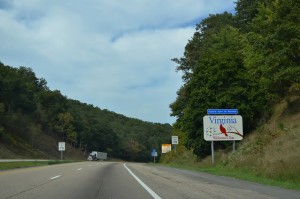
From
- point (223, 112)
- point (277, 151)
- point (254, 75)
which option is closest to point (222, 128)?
point (223, 112)

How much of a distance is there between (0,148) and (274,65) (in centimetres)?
6157

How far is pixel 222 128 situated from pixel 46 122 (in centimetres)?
9804

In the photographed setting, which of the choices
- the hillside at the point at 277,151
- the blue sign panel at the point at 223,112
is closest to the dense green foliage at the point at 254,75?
the hillside at the point at 277,151

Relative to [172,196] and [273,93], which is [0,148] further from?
[172,196]

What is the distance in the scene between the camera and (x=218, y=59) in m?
41.0

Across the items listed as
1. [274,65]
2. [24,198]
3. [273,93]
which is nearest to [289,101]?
[273,93]

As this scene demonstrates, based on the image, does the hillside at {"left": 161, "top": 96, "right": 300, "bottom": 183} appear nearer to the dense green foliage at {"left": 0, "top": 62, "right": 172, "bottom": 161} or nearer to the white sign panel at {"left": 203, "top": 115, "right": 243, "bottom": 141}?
the white sign panel at {"left": 203, "top": 115, "right": 243, "bottom": 141}

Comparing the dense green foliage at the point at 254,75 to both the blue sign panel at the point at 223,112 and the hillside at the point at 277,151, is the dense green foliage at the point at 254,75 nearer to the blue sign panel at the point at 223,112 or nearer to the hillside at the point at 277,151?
the hillside at the point at 277,151

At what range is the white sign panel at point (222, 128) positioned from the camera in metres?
36.4

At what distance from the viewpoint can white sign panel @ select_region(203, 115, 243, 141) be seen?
3644cm

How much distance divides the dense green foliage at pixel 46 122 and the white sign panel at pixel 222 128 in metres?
59.9

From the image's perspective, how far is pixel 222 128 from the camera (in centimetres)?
3694

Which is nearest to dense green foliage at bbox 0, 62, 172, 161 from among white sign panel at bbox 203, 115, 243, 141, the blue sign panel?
white sign panel at bbox 203, 115, 243, 141

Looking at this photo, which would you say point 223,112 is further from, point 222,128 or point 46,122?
point 46,122
